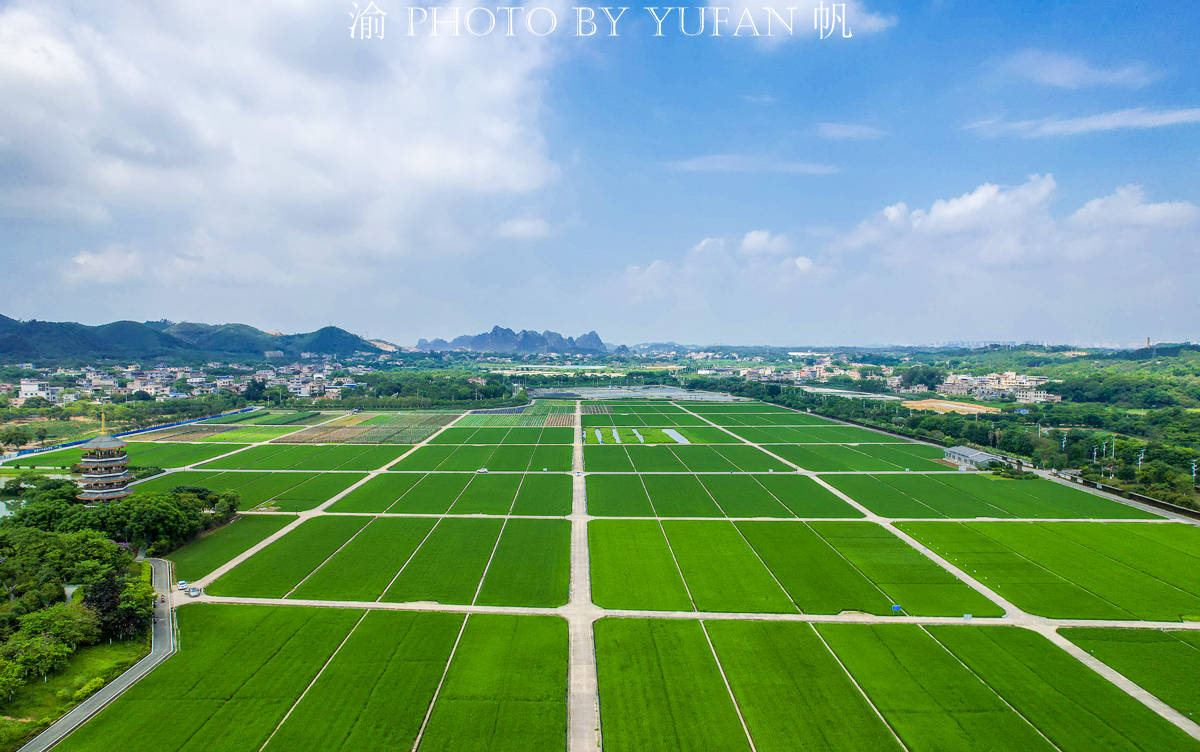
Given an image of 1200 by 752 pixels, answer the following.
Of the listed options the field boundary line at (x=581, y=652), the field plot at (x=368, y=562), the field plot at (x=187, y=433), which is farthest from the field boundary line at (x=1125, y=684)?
the field plot at (x=187, y=433)

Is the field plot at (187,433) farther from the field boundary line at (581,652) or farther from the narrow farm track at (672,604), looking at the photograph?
the field boundary line at (581,652)

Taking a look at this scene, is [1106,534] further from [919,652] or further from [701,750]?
[701,750]

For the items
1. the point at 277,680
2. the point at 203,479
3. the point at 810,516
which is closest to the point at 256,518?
the point at 203,479

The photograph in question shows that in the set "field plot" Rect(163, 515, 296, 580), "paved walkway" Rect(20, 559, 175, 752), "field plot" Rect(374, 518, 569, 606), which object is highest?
"field plot" Rect(163, 515, 296, 580)

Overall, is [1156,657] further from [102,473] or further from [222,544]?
[102,473]

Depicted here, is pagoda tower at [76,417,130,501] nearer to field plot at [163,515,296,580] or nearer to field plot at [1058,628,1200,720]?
field plot at [163,515,296,580]

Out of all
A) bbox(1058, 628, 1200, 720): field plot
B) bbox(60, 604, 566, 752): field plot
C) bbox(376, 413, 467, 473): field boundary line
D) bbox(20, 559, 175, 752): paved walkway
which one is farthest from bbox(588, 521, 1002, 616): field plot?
bbox(376, 413, 467, 473): field boundary line

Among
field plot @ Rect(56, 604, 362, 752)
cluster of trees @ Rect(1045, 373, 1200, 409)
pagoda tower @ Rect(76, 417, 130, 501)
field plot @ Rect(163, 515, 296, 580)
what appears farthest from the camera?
cluster of trees @ Rect(1045, 373, 1200, 409)
